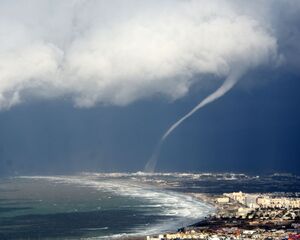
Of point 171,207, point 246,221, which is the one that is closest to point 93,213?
point 171,207

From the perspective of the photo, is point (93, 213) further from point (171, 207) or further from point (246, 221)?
point (246, 221)

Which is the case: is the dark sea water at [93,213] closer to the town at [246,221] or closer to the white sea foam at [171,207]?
the white sea foam at [171,207]

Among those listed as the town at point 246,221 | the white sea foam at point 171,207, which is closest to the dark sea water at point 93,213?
the white sea foam at point 171,207

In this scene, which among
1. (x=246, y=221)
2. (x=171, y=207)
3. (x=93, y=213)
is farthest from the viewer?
(x=171, y=207)

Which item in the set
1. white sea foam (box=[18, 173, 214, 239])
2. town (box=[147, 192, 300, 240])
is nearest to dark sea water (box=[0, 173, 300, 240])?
white sea foam (box=[18, 173, 214, 239])

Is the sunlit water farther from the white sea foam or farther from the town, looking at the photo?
the town

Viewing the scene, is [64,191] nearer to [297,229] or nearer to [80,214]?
[80,214]

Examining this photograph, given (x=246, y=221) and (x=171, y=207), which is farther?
(x=171, y=207)
